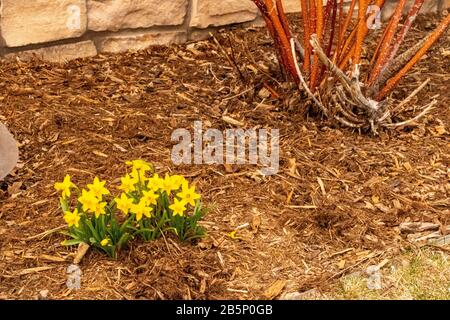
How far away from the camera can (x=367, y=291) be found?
300 cm

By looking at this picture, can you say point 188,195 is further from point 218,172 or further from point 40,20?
point 40,20

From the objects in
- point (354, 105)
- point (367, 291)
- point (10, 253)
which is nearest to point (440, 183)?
point (354, 105)

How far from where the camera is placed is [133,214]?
9.79 ft

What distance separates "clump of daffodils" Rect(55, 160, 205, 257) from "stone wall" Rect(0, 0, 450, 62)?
4.90 ft

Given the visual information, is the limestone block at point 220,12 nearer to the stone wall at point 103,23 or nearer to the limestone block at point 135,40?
the stone wall at point 103,23

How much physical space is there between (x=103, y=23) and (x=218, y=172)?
1315 millimetres

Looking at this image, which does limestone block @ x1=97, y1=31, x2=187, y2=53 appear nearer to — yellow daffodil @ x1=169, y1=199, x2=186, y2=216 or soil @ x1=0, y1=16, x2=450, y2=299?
soil @ x1=0, y1=16, x2=450, y2=299

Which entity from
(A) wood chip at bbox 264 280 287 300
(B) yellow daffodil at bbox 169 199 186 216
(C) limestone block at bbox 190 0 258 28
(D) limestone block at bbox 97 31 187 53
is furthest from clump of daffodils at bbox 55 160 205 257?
(C) limestone block at bbox 190 0 258 28

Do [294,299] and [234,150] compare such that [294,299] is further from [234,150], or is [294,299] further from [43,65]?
[43,65]

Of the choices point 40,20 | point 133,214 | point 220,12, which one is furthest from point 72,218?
point 220,12

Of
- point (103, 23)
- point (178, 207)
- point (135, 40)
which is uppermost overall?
point (178, 207)

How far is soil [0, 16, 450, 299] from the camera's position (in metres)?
3.00

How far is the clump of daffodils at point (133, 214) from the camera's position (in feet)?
9.61

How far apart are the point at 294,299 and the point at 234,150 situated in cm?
95
